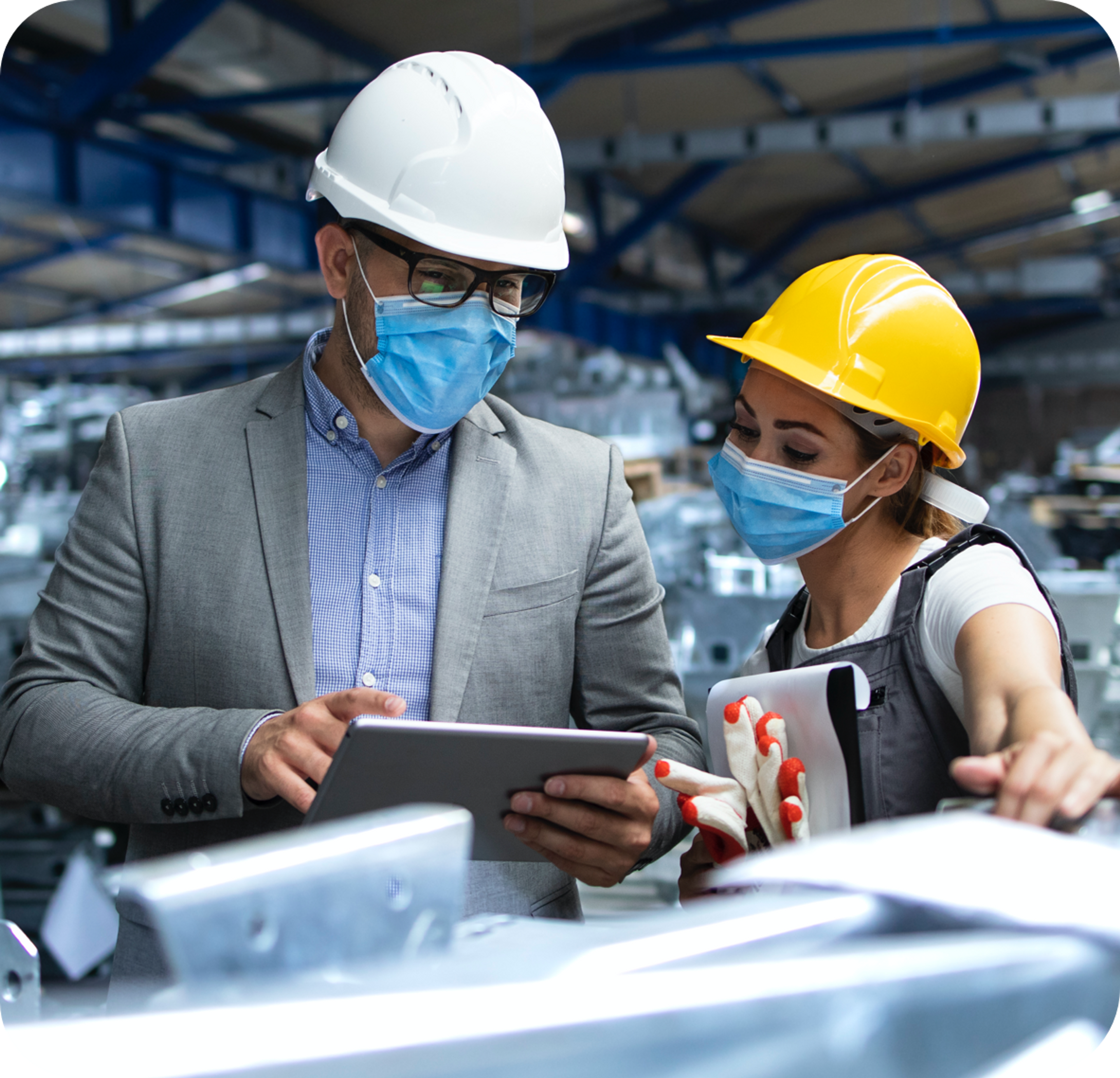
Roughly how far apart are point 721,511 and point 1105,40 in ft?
18.6

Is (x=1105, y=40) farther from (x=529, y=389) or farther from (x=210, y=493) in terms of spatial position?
(x=210, y=493)

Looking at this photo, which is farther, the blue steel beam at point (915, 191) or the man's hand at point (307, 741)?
the blue steel beam at point (915, 191)

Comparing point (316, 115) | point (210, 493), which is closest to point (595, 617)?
point (210, 493)

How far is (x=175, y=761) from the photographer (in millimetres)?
1333

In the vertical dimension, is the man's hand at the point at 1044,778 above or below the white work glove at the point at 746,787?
above

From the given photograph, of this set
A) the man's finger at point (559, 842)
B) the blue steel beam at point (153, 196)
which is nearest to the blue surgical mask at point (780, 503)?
the man's finger at point (559, 842)

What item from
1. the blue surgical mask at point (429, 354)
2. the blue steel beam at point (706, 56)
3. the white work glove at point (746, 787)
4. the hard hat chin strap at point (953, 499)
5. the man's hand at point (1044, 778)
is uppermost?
the blue steel beam at point (706, 56)

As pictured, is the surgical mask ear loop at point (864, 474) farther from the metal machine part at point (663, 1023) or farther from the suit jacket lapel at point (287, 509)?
the metal machine part at point (663, 1023)

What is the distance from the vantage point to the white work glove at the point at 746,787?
1.31 metres

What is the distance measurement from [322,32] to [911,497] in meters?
6.20

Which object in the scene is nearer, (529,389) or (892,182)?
(529,389)

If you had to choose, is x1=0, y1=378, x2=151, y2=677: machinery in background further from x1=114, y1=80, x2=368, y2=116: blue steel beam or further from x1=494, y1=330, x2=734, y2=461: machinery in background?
x1=494, y1=330, x2=734, y2=461: machinery in background

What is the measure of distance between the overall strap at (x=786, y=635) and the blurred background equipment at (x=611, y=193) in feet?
3.89

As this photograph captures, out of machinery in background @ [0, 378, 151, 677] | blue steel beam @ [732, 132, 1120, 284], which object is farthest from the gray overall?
blue steel beam @ [732, 132, 1120, 284]
